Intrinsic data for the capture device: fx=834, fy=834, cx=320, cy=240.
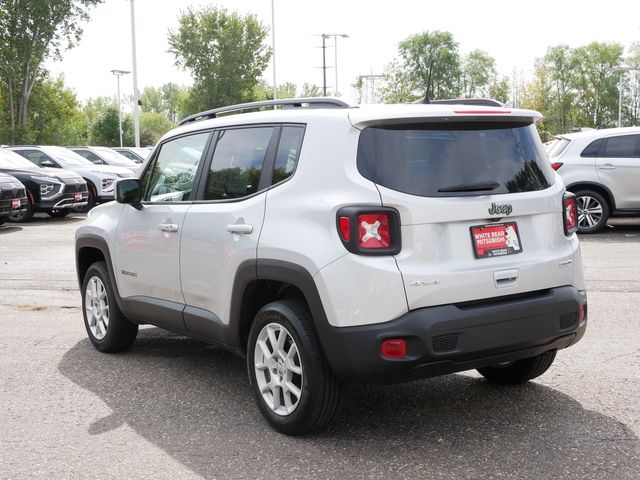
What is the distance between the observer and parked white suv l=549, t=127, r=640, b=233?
13828 mm

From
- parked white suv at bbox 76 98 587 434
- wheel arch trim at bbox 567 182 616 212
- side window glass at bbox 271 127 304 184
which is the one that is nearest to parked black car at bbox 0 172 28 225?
wheel arch trim at bbox 567 182 616 212

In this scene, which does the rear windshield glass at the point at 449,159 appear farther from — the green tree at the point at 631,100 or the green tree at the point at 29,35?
the green tree at the point at 631,100

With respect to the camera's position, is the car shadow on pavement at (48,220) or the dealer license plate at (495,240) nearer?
the dealer license plate at (495,240)

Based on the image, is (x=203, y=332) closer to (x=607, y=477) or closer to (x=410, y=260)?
(x=410, y=260)

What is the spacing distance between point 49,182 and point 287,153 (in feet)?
50.6

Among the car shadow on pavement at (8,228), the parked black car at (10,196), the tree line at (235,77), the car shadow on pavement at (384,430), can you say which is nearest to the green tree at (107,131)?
Result: the tree line at (235,77)

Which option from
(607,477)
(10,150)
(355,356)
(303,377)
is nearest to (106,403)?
(303,377)

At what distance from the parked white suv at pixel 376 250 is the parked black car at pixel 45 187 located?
14.4 meters

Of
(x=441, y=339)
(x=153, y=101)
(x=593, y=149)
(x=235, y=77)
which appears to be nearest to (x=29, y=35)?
(x=235, y=77)

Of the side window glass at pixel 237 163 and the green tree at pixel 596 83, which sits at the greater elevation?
the green tree at pixel 596 83

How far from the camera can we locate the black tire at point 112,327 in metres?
6.09

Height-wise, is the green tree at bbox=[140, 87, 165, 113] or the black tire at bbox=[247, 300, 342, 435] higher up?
the green tree at bbox=[140, 87, 165, 113]

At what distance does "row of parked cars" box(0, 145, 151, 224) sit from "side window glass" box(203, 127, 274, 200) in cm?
975

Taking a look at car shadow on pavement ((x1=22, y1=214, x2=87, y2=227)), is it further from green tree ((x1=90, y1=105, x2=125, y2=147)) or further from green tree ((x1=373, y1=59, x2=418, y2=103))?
green tree ((x1=90, y1=105, x2=125, y2=147))
